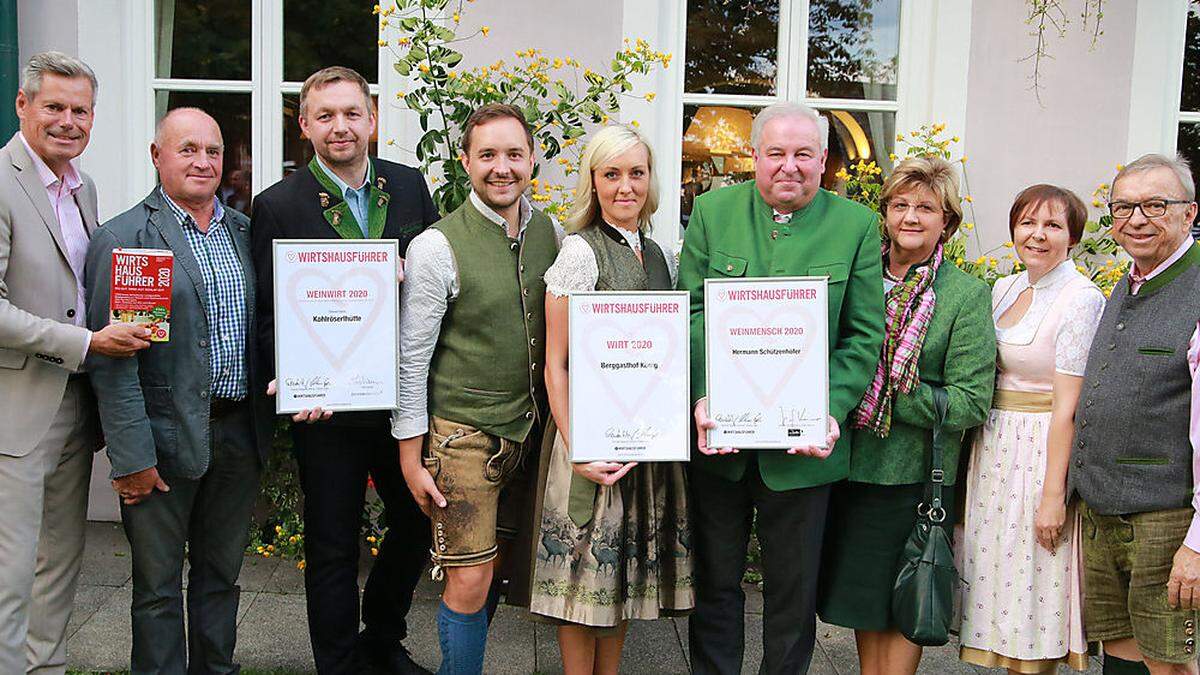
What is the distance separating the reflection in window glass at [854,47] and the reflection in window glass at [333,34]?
232 cm

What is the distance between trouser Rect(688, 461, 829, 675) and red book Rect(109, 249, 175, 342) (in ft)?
5.40

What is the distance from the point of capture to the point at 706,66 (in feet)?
16.1

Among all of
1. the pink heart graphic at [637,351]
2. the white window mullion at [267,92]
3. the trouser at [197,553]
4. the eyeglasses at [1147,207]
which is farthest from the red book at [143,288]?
the eyeglasses at [1147,207]

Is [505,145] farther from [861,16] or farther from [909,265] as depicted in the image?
[861,16]

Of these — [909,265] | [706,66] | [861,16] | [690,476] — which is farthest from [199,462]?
[861,16]

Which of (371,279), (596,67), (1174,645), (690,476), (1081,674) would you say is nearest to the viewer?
(1174,645)

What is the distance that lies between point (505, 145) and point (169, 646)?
6.21ft

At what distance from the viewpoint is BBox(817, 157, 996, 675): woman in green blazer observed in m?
2.82

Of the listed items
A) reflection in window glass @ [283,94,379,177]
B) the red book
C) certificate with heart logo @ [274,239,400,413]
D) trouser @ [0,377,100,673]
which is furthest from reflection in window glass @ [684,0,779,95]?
trouser @ [0,377,100,673]

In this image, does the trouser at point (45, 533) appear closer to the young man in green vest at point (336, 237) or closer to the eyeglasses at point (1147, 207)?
the young man in green vest at point (336, 237)

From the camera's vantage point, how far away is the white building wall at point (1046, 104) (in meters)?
4.73

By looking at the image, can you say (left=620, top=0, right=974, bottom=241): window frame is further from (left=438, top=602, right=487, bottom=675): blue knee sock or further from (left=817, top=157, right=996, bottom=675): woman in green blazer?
(left=438, top=602, right=487, bottom=675): blue knee sock

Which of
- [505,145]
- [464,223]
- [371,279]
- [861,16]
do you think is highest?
[861,16]
